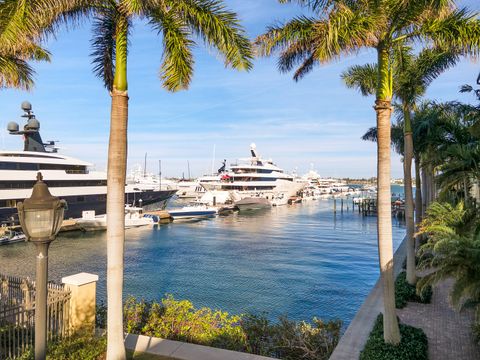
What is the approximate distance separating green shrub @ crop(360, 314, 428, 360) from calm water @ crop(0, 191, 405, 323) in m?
7.01

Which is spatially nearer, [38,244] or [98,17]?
[38,244]

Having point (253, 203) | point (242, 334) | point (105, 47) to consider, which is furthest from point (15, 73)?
point (253, 203)

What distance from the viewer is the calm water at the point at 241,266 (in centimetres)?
1872

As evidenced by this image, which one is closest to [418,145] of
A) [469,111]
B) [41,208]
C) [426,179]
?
[469,111]

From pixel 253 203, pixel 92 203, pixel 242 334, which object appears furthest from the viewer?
pixel 253 203

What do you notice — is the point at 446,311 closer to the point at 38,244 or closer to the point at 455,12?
the point at 455,12

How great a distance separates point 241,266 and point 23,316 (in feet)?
69.2

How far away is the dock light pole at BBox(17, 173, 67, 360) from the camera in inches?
167

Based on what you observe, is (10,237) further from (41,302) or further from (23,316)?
(41,302)

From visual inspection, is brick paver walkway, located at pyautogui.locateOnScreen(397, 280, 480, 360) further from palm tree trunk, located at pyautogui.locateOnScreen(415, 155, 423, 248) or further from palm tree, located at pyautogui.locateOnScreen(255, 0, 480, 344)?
palm tree trunk, located at pyautogui.locateOnScreen(415, 155, 423, 248)

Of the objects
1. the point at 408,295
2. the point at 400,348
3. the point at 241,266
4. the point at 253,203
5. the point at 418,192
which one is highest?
the point at 418,192

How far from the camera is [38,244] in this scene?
14.1 ft

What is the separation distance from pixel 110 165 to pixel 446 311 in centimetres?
1223

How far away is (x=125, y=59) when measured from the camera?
684 centimetres
